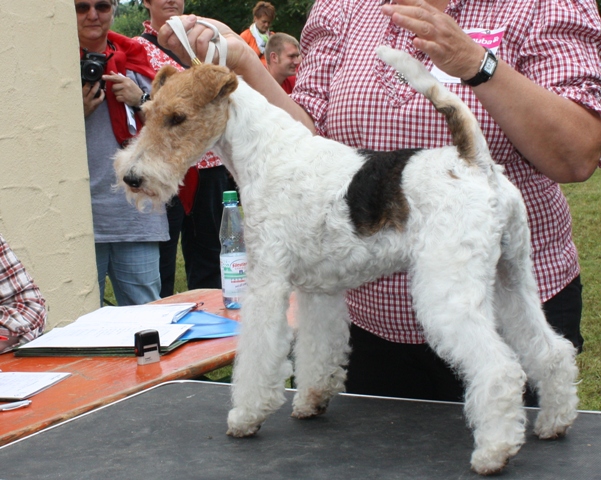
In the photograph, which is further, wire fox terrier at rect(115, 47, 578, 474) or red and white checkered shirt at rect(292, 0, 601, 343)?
red and white checkered shirt at rect(292, 0, 601, 343)

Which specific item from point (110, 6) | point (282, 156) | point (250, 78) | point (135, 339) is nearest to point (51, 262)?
Answer: point (110, 6)

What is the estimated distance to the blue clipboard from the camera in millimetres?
2586

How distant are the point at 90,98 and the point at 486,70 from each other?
9.36 ft

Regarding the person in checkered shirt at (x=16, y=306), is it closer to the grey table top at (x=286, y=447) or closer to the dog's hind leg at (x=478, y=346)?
the grey table top at (x=286, y=447)

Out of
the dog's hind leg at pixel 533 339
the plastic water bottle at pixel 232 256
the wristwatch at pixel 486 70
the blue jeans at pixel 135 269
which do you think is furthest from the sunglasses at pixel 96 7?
the dog's hind leg at pixel 533 339

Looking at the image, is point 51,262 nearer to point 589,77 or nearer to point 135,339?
point 135,339

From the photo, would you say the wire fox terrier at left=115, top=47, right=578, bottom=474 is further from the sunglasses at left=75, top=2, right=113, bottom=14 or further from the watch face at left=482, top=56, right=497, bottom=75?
the sunglasses at left=75, top=2, right=113, bottom=14

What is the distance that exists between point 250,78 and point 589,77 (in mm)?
886

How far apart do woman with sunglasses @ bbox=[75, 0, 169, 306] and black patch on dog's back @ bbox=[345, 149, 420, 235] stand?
8.37 ft

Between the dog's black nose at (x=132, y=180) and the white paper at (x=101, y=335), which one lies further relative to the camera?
the white paper at (x=101, y=335)

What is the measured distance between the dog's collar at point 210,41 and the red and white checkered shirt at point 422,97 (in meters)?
0.33

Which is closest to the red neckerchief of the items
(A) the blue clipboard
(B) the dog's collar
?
(A) the blue clipboard

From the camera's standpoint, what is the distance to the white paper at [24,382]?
206 cm

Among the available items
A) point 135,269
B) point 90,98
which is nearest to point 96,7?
point 90,98
